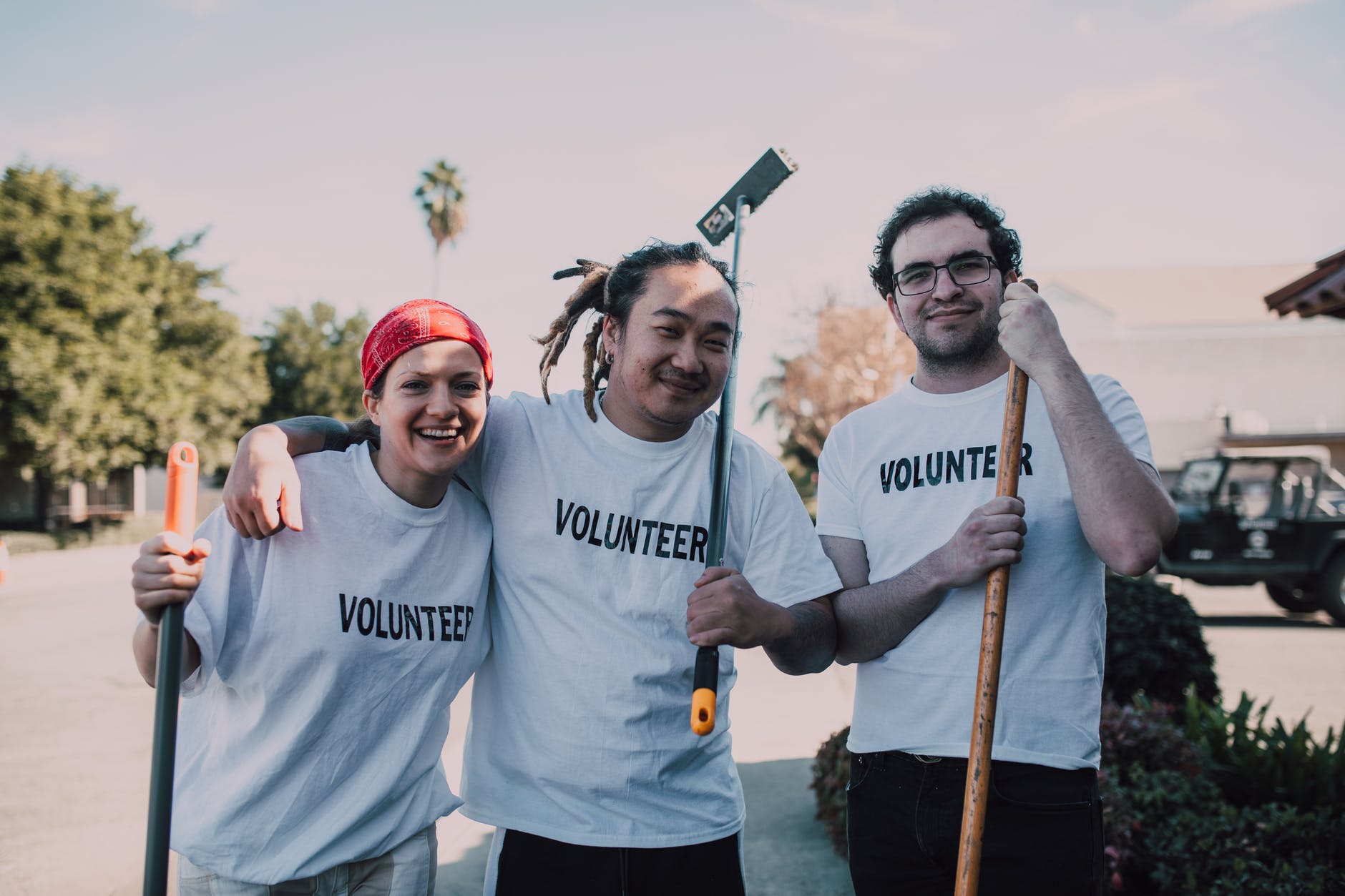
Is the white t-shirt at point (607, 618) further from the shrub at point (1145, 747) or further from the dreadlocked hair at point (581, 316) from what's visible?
the shrub at point (1145, 747)

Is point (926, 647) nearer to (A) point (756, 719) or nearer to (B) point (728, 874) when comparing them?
(B) point (728, 874)

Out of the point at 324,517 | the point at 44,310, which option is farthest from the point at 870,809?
the point at 44,310

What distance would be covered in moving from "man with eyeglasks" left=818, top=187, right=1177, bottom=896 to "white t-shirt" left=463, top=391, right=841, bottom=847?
22 cm

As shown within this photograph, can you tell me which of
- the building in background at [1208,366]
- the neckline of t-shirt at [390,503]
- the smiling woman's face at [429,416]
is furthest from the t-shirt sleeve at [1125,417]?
the building in background at [1208,366]

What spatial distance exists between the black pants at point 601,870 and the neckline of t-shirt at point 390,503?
74 centimetres

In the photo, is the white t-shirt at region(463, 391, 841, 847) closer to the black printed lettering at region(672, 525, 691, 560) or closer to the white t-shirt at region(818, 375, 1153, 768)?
the black printed lettering at region(672, 525, 691, 560)

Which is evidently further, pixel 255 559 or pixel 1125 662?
pixel 1125 662

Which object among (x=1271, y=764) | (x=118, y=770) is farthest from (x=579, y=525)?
(x=118, y=770)

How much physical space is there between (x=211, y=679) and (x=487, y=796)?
68 centimetres

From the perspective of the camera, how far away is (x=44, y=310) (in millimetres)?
21141

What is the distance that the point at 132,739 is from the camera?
21.0ft

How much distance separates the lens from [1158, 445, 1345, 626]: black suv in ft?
38.2

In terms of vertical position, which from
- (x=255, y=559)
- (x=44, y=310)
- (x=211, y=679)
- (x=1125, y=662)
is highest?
(x=44, y=310)

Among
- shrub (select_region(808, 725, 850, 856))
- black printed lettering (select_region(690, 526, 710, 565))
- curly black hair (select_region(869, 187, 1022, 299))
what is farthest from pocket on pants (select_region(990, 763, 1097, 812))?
shrub (select_region(808, 725, 850, 856))
